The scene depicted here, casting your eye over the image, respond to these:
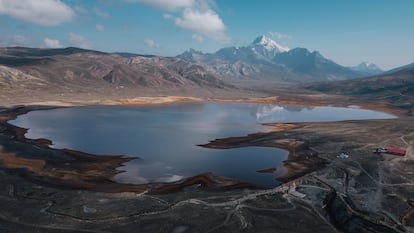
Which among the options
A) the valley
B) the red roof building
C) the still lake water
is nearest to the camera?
the valley

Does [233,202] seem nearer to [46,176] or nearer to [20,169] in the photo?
[46,176]

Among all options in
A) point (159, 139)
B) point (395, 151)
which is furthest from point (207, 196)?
point (395, 151)

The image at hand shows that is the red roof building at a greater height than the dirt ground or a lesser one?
greater

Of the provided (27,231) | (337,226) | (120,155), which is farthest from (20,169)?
(337,226)

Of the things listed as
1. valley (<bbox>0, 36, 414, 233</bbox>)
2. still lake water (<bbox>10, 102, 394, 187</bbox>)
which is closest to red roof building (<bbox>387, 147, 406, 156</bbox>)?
valley (<bbox>0, 36, 414, 233</bbox>)

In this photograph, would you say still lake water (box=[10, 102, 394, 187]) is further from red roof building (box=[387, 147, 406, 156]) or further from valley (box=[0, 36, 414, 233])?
red roof building (box=[387, 147, 406, 156])

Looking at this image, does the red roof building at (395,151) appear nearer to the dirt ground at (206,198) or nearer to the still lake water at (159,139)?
the dirt ground at (206,198)

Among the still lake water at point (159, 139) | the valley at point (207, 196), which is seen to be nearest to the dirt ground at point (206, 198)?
the valley at point (207, 196)

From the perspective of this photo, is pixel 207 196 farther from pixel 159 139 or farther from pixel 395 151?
pixel 395 151
